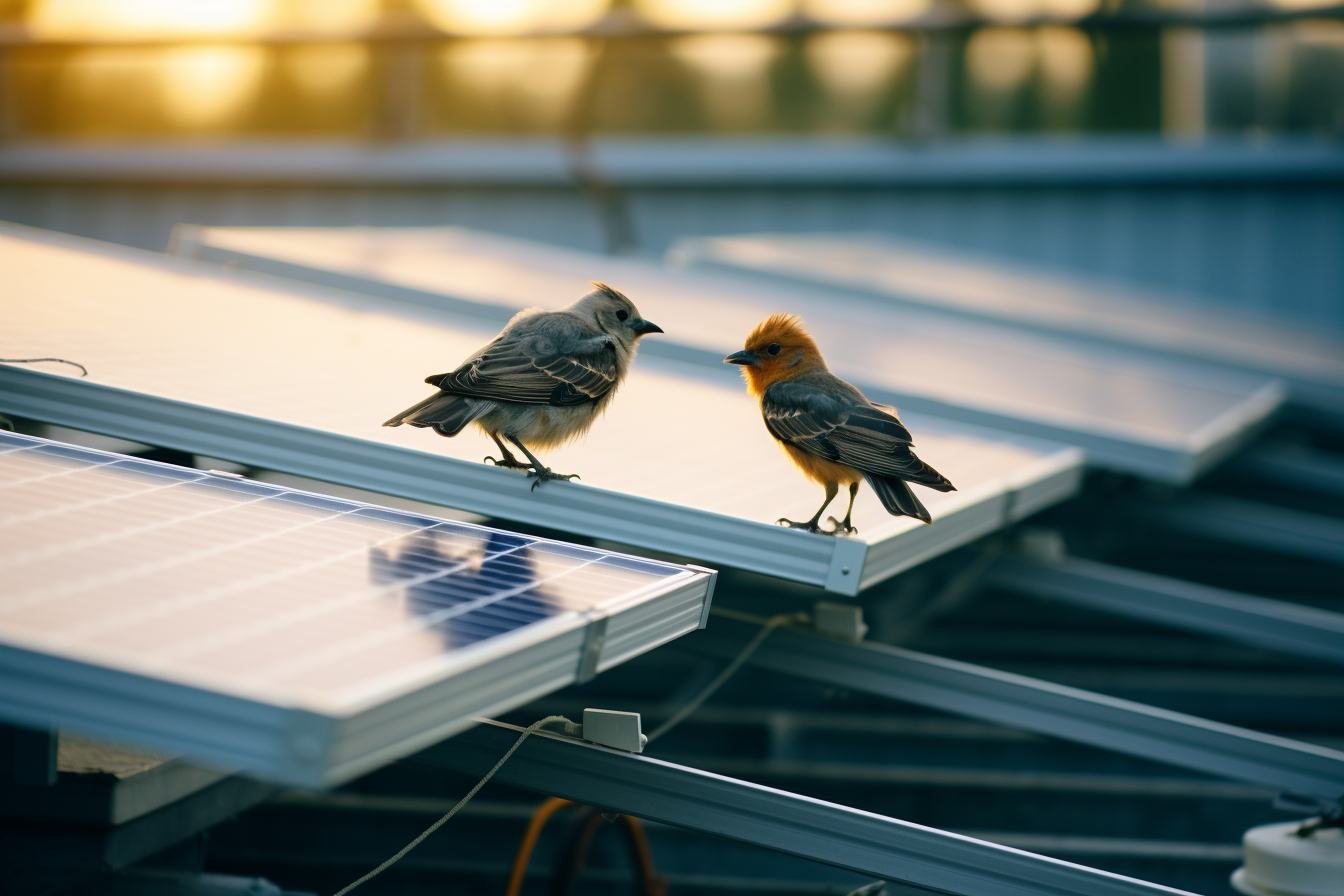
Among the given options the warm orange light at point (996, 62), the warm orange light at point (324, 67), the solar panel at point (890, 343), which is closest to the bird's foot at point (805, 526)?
the solar panel at point (890, 343)

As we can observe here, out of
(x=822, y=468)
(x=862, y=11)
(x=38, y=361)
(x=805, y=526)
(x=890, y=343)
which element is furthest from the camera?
(x=862, y=11)

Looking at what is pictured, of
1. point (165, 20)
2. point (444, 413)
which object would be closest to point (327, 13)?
point (165, 20)

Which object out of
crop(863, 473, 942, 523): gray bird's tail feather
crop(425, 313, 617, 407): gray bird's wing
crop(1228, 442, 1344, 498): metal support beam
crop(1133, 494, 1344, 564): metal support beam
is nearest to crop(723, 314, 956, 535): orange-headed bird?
crop(863, 473, 942, 523): gray bird's tail feather

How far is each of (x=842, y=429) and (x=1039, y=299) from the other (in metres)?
5.45

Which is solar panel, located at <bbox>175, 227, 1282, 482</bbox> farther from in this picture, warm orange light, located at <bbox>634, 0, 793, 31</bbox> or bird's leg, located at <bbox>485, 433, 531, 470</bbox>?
warm orange light, located at <bbox>634, 0, 793, 31</bbox>

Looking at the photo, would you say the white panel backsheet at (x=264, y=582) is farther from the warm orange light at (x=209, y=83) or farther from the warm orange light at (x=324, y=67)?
the warm orange light at (x=209, y=83)

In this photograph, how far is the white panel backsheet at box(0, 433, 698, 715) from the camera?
4.55 feet

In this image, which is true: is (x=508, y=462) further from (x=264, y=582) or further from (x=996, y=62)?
(x=996, y=62)

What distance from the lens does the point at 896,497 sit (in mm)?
2348

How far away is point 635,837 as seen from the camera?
3092mm

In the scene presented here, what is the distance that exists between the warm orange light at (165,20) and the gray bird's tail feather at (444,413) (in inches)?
314

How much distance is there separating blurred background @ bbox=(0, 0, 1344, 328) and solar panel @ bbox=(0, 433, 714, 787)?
275 inches

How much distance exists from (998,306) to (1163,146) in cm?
269

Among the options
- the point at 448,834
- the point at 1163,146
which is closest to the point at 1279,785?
the point at 448,834
